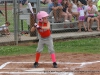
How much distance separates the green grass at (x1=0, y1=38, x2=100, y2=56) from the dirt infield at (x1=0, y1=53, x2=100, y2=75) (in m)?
0.72

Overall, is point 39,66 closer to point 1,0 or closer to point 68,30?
point 1,0

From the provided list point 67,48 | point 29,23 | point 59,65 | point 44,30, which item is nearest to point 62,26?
point 29,23

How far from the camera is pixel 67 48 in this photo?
35.4 ft

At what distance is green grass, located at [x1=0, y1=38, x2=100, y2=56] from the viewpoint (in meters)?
10.2

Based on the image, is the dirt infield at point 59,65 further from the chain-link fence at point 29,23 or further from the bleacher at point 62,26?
the bleacher at point 62,26

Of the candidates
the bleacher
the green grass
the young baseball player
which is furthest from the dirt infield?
the bleacher

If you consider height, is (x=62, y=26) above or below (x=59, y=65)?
above

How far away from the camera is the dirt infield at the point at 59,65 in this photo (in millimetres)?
6934

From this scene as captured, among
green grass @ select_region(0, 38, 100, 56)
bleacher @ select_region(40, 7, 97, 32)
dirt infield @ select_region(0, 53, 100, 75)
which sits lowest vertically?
dirt infield @ select_region(0, 53, 100, 75)

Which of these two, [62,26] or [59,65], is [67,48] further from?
[59,65]

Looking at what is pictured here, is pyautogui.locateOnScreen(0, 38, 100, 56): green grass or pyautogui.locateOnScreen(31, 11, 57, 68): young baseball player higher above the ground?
pyautogui.locateOnScreen(31, 11, 57, 68): young baseball player

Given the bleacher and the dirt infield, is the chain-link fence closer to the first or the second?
the bleacher

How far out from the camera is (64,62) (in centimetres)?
830

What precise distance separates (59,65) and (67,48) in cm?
294
